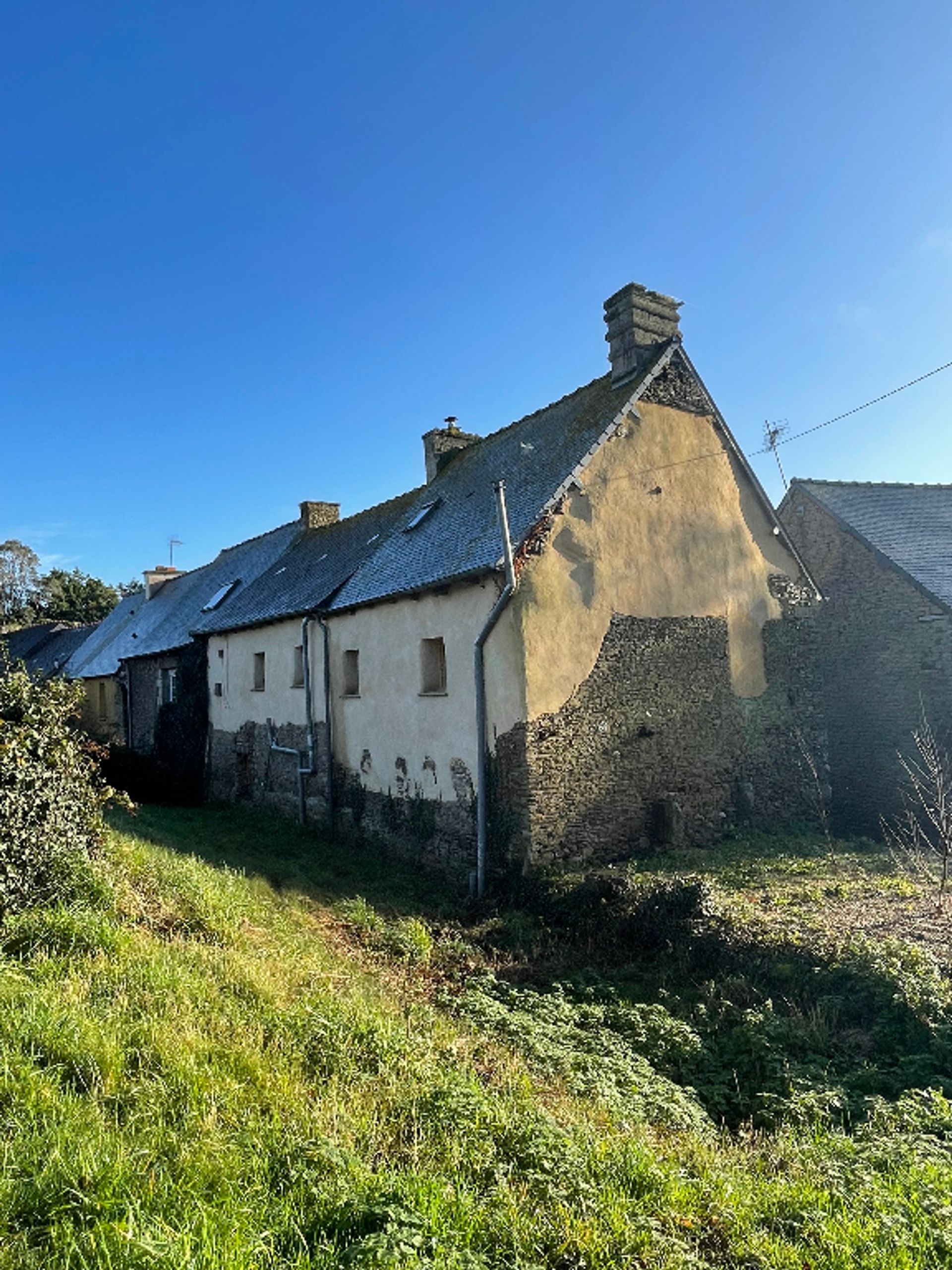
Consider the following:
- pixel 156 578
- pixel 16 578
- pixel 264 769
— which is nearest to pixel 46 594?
pixel 16 578

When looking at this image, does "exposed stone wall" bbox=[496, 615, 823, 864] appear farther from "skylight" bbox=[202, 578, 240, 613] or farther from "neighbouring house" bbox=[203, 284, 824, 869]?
"skylight" bbox=[202, 578, 240, 613]

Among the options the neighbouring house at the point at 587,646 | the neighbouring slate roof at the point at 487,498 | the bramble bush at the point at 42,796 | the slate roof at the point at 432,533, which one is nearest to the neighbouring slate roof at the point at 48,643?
the slate roof at the point at 432,533

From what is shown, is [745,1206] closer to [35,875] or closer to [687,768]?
[35,875]

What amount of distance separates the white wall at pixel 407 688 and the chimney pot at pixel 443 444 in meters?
5.09

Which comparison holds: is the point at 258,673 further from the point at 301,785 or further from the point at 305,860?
the point at 305,860

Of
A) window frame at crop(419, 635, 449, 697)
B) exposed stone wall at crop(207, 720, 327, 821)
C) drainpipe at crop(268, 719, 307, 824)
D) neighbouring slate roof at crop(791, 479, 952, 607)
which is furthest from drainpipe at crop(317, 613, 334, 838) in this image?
neighbouring slate roof at crop(791, 479, 952, 607)

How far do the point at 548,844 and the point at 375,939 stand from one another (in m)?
3.15

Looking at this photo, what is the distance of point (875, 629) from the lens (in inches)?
663

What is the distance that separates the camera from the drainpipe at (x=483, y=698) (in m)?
11.6

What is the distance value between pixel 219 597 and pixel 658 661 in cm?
1555

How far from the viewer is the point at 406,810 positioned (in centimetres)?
1376

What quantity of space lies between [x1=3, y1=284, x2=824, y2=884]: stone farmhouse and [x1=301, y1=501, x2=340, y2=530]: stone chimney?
19.9 feet

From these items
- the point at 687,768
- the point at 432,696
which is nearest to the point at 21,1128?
the point at 432,696

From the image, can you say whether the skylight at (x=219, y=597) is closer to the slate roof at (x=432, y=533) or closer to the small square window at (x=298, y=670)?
the slate roof at (x=432, y=533)
